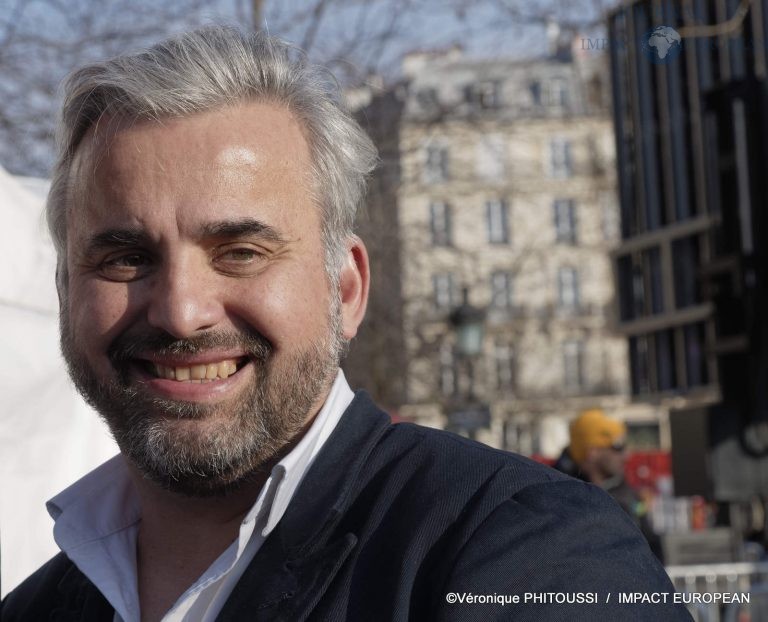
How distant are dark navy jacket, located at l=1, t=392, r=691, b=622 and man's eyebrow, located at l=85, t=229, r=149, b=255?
36 centimetres

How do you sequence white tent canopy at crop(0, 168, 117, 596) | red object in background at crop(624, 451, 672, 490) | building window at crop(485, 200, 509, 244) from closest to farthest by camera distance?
white tent canopy at crop(0, 168, 117, 596)
building window at crop(485, 200, 509, 244)
red object in background at crop(624, 451, 672, 490)

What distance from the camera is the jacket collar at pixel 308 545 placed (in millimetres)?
1544

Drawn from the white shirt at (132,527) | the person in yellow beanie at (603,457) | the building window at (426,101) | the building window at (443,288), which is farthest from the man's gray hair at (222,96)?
the building window at (443,288)

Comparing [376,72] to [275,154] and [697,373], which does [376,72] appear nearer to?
[697,373]

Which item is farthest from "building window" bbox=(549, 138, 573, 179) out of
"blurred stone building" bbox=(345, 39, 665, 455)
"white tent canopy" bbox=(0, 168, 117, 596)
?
"white tent canopy" bbox=(0, 168, 117, 596)

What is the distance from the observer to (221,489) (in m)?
1.73

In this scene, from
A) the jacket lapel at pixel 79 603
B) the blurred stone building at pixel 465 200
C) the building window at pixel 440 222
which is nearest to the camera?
the jacket lapel at pixel 79 603

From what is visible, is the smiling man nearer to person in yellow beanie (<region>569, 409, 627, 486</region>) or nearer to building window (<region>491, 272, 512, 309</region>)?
person in yellow beanie (<region>569, 409, 627, 486</region>)

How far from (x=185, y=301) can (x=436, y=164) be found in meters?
11.2

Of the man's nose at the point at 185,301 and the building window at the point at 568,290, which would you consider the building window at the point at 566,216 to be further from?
the building window at the point at 568,290

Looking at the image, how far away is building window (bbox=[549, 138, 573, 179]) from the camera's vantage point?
17.6 m

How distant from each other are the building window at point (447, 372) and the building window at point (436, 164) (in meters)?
3.67

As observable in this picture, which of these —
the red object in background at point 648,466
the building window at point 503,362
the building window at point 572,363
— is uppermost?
the building window at point 503,362

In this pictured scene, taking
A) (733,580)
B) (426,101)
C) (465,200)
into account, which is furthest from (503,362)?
(733,580)
